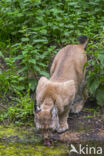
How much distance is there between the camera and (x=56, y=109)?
6.16 m

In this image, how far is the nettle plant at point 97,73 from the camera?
6.69 m

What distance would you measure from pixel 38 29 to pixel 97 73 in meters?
1.91

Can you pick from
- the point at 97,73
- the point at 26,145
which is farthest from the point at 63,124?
the point at 97,73

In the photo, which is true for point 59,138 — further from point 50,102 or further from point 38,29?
point 38,29

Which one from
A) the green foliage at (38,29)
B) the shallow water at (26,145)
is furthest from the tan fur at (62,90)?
the green foliage at (38,29)

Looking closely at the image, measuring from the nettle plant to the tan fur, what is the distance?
0.82 ft

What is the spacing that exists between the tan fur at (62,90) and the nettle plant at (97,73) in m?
0.25

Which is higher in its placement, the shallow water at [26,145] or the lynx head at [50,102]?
the lynx head at [50,102]

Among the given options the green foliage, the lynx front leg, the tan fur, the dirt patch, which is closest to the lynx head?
the tan fur

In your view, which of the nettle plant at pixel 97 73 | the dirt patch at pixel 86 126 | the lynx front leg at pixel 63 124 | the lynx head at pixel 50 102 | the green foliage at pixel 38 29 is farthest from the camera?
the green foliage at pixel 38 29

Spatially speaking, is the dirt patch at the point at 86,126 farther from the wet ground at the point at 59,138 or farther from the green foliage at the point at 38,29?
Answer: the green foliage at the point at 38,29

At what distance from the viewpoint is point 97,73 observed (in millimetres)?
6895

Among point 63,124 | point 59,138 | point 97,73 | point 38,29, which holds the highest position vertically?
point 38,29

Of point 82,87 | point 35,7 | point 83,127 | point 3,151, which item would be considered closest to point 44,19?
point 35,7
